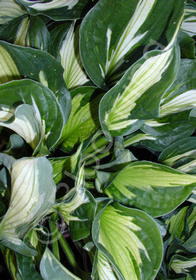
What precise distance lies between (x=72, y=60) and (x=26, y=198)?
310mm

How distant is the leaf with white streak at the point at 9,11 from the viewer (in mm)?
474

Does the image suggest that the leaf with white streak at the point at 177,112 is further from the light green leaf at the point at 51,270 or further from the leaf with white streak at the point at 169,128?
the light green leaf at the point at 51,270

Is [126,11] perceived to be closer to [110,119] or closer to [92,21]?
[92,21]

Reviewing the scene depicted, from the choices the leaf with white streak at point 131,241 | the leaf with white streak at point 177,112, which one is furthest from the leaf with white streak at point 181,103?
the leaf with white streak at point 131,241

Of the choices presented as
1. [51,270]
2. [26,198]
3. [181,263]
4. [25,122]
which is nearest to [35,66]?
[25,122]

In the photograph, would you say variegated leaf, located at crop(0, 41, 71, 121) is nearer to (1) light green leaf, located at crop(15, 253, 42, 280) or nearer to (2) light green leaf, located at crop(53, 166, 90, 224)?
(2) light green leaf, located at crop(53, 166, 90, 224)

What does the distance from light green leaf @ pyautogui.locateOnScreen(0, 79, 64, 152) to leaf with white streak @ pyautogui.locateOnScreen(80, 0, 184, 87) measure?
108 millimetres

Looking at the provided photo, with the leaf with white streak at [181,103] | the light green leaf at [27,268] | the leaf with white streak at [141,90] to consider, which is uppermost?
the leaf with white streak at [141,90]

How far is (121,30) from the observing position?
17.7 inches

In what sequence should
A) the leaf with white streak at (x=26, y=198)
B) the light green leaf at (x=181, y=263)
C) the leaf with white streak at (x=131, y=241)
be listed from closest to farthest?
the leaf with white streak at (x=26, y=198) < the leaf with white streak at (x=131, y=241) < the light green leaf at (x=181, y=263)

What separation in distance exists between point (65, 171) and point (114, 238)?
0.15 metres

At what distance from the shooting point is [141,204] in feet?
1.61

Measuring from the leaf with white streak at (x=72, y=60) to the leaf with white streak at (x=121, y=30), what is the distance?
7cm

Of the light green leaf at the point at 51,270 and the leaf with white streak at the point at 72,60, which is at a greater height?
the leaf with white streak at the point at 72,60
